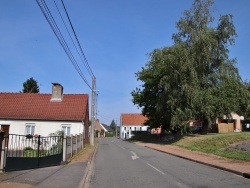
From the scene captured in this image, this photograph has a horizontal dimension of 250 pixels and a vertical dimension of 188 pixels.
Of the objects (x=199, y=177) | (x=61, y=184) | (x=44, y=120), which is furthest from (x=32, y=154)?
(x=44, y=120)

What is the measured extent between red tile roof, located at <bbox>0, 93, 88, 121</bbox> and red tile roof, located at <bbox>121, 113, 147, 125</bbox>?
66.8 m

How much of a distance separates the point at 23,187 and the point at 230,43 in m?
34.6

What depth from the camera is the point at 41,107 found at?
39.7 m

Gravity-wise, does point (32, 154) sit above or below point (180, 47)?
below

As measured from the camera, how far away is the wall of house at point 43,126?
37.2 m

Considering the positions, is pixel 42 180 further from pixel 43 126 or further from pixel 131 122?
pixel 131 122

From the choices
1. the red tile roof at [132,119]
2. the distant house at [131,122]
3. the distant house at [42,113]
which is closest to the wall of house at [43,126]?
the distant house at [42,113]

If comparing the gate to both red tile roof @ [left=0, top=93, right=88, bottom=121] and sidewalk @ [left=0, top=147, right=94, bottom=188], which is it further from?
red tile roof @ [left=0, top=93, right=88, bottom=121]

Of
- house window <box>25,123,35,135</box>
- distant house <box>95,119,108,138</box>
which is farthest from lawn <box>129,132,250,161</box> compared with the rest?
distant house <box>95,119,108,138</box>

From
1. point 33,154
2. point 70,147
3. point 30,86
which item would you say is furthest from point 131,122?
point 33,154

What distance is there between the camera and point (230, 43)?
132 ft

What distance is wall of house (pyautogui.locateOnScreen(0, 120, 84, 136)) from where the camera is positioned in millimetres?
37188

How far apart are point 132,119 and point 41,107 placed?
7202 cm

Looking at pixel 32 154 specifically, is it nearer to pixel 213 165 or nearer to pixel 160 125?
pixel 213 165
